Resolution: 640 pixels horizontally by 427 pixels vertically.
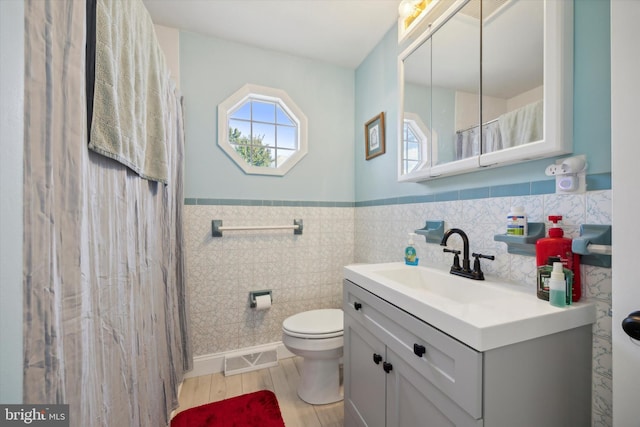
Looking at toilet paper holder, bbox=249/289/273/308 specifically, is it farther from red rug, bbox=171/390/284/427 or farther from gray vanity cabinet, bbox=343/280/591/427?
gray vanity cabinet, bbox=343/280/591/427

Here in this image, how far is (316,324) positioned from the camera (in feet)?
5.46

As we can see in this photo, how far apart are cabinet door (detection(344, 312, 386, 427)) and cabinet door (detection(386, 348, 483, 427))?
6cm

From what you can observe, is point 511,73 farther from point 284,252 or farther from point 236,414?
point 236,414

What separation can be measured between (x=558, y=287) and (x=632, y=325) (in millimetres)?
157

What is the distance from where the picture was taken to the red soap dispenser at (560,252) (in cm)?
81

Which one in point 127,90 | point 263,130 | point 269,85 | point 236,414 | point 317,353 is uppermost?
point 269,85

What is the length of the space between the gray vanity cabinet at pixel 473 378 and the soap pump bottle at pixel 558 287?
9 centimetres

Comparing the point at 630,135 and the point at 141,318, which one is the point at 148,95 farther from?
the point at 630,135

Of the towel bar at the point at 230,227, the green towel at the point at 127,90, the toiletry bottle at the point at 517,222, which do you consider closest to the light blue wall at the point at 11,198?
the green towel at the point at 127,90

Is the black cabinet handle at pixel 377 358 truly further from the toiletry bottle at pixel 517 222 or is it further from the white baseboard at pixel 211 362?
the white baseboard at pixel 211 362

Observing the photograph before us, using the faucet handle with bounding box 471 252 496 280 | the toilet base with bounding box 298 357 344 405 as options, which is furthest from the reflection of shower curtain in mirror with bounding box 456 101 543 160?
the toilet base with bounding box 298 357 344 405

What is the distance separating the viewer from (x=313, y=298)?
2.21 metres

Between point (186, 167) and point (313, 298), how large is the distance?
1.46m

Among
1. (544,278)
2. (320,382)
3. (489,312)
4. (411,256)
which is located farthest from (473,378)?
(320,382)
